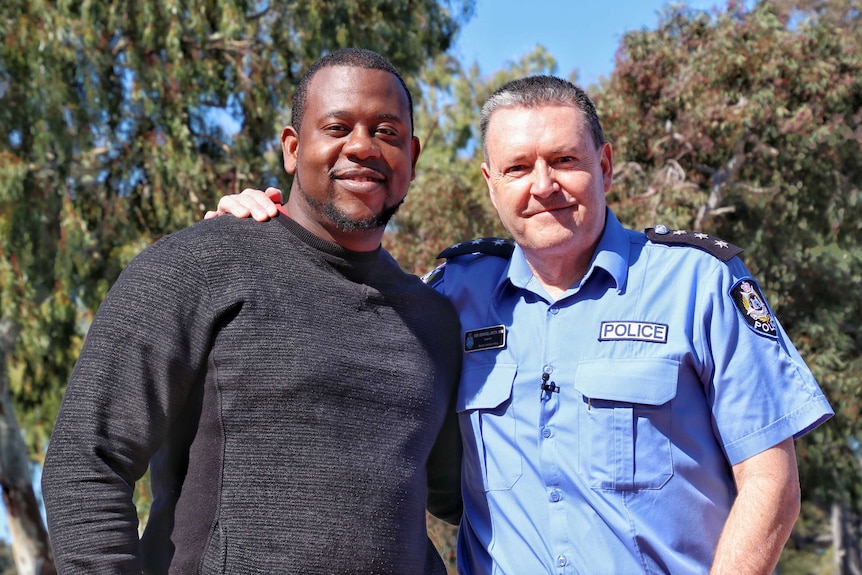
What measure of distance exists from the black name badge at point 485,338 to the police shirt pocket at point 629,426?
13.0 inches

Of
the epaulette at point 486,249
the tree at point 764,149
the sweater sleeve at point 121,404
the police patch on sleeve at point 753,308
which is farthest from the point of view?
the tree at point 764,149

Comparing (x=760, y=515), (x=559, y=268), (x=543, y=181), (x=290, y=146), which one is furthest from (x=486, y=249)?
(x=760, y=515)

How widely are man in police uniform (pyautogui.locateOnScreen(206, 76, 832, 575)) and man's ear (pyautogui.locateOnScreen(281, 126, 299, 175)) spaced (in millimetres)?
130

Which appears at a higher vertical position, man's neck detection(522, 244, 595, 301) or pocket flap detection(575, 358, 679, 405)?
man's neck detection(522, 244, 595, 301)

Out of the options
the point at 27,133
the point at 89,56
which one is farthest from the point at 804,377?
the point at 27,133

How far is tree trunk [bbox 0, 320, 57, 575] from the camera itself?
12.1 metres

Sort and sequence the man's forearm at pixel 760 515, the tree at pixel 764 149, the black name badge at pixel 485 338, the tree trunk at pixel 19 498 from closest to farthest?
the man's forearm at pixel 760 515 < the black name badge at pixel 485 338 < the tree at pixel 764 149 < the tree trunk at pixel 19 498

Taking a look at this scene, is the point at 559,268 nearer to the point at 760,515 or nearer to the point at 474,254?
the point at 474,254

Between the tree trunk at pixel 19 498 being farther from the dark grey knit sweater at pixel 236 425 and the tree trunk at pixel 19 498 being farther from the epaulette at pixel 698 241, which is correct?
the epaulette at pixel 698 241

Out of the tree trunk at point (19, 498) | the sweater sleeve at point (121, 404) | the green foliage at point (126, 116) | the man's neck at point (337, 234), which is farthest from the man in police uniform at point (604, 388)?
the tree trunk at point (19, 498)

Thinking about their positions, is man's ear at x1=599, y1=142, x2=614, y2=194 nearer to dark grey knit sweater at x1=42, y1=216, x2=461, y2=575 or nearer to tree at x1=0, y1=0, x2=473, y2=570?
dark grey knit sweater at x1=42, y1=216, x2=461, y2=575

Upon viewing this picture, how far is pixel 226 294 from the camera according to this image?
2346 mm

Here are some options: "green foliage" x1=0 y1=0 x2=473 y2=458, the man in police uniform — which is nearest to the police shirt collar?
the man in police uniform

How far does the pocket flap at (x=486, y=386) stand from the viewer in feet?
8.97
